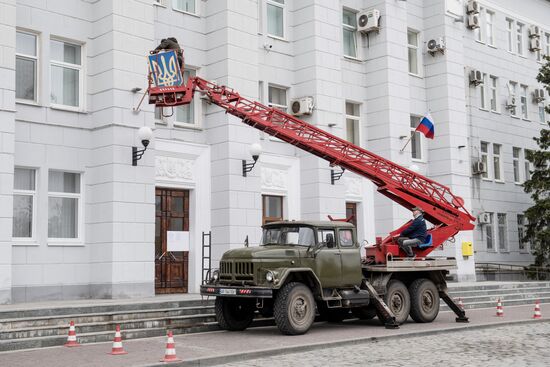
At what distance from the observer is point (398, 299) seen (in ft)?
54.2

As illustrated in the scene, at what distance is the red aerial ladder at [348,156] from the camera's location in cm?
1638

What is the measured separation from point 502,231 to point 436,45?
34.6 feet

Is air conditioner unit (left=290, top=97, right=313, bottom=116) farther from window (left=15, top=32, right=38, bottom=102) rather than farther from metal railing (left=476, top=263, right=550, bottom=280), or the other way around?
metal railing (left=476, top=263, right=550, bottom=280)

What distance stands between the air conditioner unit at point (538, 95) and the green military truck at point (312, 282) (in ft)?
76.8

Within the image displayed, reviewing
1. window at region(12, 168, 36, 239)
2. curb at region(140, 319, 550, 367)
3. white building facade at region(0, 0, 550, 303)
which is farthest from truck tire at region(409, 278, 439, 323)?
window at region(12, 168, 36, 239)

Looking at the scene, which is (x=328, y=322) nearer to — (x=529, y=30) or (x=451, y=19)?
(x=451, y=19)

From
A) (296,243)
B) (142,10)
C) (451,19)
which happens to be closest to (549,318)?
(296,243)

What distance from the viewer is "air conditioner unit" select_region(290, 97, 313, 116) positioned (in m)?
24.7

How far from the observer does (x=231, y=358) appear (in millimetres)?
11344

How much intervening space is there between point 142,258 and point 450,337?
28.6 feet

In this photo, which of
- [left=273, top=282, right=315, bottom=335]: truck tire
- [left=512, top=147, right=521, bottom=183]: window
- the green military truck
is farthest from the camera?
[left=512, top=147, right=521, bottom=183]: window

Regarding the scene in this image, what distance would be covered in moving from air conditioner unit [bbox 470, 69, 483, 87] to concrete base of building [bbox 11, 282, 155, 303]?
20.4 m

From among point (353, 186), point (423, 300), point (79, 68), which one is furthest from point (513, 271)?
point (79, 68)

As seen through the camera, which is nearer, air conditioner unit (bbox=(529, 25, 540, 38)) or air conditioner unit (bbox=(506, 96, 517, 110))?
air conditioner unit (bbox=(506, 96, 517, 110))
